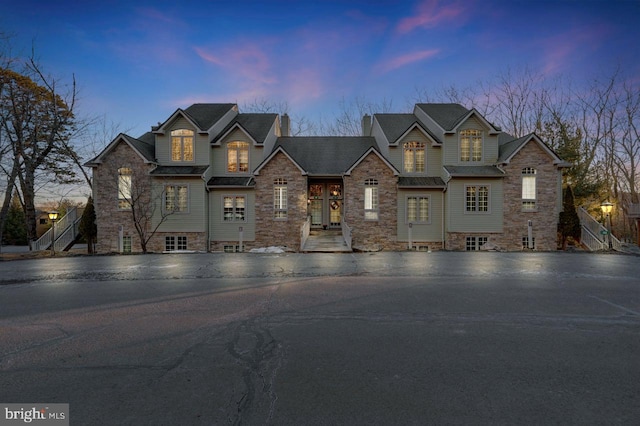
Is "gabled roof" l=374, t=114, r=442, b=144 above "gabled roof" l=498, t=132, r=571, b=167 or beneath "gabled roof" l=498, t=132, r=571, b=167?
above

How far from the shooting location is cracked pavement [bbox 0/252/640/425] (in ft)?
9.90

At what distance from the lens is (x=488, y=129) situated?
70.9ft

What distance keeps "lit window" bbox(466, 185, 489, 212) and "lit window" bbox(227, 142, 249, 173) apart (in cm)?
1504

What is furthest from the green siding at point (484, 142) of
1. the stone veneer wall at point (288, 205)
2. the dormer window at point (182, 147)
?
the dormer window at point (182, 147)

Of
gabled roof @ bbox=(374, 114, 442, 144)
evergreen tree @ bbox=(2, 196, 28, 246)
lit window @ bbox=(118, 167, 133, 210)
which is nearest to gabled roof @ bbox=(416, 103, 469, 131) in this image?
gabled roof @ bbox=(374, 114, 442, 144)

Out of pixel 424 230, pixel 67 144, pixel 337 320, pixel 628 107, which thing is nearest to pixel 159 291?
pixel 337 320

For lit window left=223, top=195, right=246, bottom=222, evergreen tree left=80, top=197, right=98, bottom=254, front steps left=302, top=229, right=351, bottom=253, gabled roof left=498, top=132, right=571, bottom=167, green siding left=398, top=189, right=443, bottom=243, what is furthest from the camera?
lit window left=223, top=195, right=246, bottom=222

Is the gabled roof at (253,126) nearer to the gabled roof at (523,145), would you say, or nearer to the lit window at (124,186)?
the lit window at (124,186)

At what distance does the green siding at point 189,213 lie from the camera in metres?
21.4

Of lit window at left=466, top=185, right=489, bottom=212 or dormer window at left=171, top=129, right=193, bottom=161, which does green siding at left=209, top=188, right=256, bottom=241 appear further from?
lit window at left=466, top=185, right=489, bottom=212

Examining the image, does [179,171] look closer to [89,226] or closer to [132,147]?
[132,147]

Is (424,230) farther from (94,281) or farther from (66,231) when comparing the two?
(66,231)

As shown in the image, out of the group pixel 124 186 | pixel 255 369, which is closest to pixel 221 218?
pixel 124 186

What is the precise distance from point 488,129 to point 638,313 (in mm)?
18252
